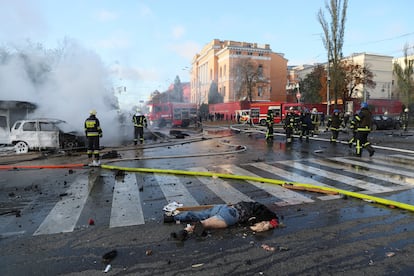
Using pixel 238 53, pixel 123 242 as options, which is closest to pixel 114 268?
pixel 123 242

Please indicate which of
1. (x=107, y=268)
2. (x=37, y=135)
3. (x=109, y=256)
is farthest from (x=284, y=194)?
(x=37, y=135)

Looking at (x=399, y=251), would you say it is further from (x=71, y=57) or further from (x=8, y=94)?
(x=8, y=94)

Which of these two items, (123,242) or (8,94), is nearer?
(123,242)

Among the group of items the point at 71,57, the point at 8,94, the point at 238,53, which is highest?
the point at 238,53

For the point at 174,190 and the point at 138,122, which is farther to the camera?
the point at 138,122

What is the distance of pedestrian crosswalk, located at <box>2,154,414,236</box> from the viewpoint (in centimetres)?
512

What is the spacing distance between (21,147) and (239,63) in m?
52.7

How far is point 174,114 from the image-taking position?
120 feet

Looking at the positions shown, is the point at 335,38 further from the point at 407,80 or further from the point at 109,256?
the point at 109,256

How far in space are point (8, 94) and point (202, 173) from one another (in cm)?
1309

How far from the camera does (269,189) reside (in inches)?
261

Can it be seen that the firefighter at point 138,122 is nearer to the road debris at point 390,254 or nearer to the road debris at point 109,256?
the road debris at point 109,256

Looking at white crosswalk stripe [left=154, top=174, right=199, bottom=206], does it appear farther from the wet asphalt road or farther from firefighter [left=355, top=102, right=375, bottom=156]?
firefighter [left=355, top=102, right=375, bottom=156]

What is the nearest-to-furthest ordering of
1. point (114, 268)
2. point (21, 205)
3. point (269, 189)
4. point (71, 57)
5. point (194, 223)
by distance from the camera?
1. point (114, 268)
2. point (194, 223)
3. point (21, 205)
4. point (269, 189)
5. point (71, 57)
